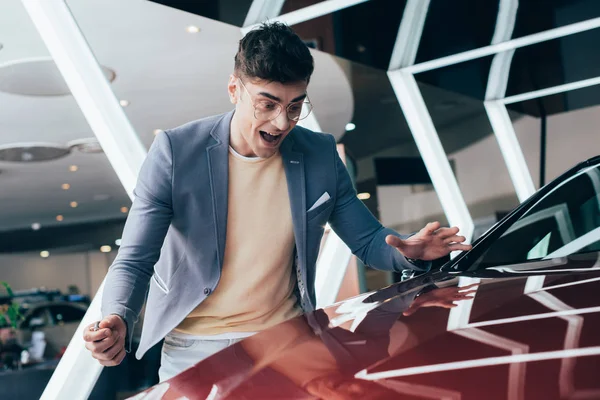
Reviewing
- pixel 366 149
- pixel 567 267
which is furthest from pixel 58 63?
pixel 366 149

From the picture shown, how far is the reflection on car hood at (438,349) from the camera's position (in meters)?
0.75

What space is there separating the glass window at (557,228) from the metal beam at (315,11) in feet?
8.08

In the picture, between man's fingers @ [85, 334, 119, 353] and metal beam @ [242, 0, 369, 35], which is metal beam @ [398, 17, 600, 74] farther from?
man's fingers @ [85, 334, 119, 353]

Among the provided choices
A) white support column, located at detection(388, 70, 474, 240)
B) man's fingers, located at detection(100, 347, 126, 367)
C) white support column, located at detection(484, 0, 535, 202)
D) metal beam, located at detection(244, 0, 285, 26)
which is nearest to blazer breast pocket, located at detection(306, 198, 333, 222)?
man's fingers, located at detection(100, 347, 126, 367)

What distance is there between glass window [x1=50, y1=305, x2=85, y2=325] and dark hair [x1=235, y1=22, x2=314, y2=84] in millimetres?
1900

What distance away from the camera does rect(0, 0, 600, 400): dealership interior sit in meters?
2.83

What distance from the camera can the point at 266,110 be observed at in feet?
5.04

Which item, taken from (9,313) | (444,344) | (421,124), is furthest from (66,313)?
(421,124)

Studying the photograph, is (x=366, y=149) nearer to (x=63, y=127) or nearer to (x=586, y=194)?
(x=63, y=127)

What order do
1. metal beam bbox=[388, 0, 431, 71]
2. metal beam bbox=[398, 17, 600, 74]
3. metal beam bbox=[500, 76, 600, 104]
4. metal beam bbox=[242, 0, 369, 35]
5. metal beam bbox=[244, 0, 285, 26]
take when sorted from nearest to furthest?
metal beam bbox=[244, 0, 285, 26]
metal beam bbox=[242, 0, 369, 35]
metal beam bbox=[388, 0, 431, 71]
metal beam bbox=[398, 17, 600, 74]
metal beam bbox=[500, 76, 600, 104]

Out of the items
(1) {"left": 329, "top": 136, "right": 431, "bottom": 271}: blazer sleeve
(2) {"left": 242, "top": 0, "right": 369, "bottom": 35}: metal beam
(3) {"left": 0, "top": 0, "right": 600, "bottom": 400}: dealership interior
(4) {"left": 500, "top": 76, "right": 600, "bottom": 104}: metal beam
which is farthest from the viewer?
(4) {"left": 500, "top": 76, "right": 600, "bottom": 104}: metal beam

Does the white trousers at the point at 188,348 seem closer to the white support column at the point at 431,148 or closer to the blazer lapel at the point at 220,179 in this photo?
the blazer lapel at the point at 220,179

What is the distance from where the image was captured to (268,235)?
1.64 m

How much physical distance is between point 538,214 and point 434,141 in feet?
13.9
